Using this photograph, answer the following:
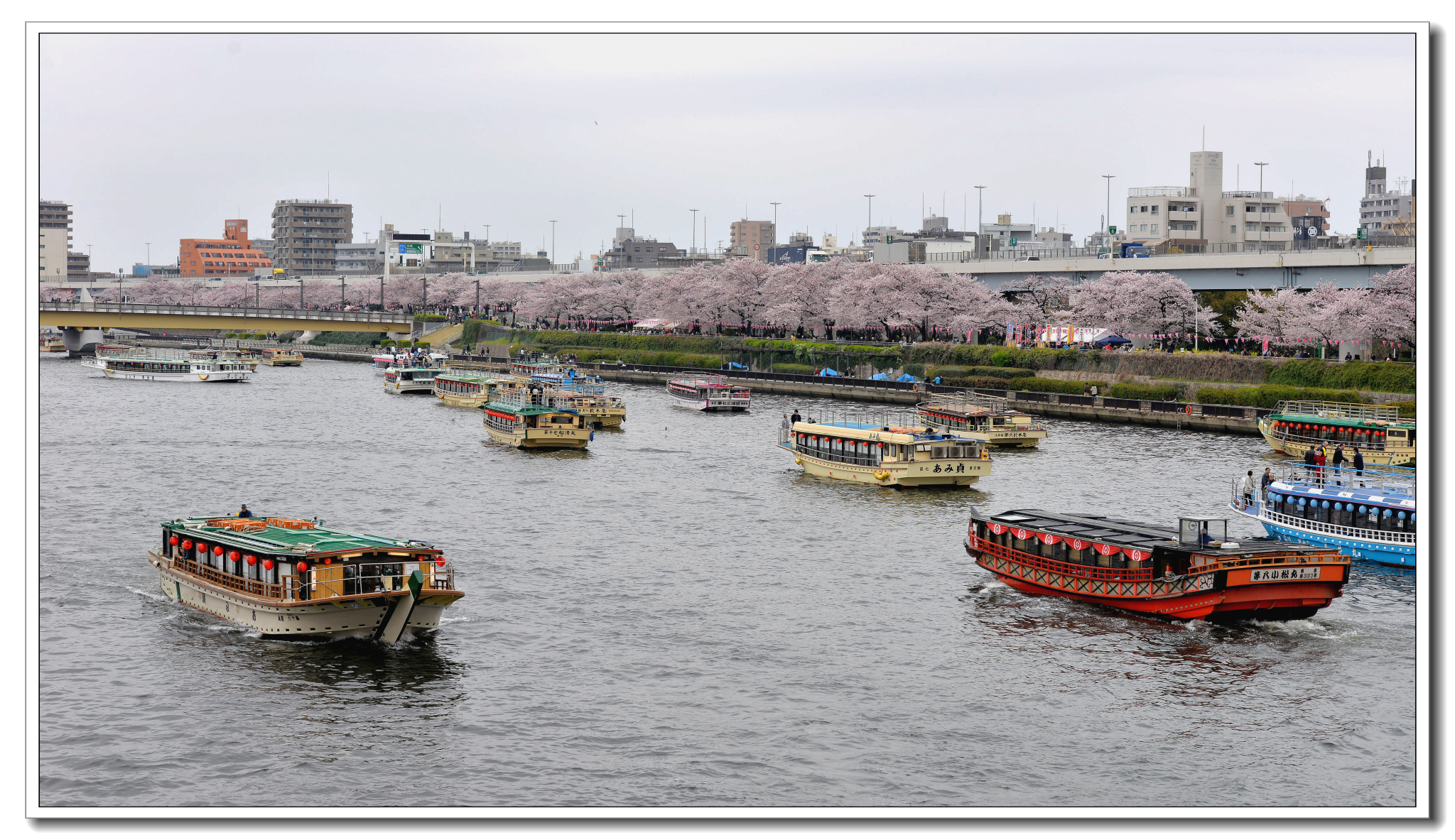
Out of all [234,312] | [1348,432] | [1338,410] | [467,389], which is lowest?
[1348,432]

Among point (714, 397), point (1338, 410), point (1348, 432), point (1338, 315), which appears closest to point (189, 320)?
point (714, 397)

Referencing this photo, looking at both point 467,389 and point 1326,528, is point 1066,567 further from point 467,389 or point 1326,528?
point 467,389

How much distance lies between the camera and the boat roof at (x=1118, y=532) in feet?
113

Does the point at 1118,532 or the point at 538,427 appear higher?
the point at 538,427

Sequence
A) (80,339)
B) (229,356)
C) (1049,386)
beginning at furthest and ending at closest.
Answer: (80,339) < (229,356) < (1049,386)

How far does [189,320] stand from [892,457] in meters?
120

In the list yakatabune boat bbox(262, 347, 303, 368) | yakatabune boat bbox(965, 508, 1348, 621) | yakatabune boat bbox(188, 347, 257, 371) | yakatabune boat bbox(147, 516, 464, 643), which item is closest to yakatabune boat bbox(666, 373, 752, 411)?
yakatabune boat bbox(188, 347, 257, 371)

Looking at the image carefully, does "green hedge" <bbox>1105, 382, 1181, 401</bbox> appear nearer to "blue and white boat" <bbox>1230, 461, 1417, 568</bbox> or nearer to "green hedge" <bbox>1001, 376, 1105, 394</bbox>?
"green hedge" <bbox>1001, 376, 1105, 394</bbox>

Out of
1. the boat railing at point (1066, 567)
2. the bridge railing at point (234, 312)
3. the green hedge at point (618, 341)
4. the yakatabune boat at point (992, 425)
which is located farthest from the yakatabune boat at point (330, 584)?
the bridge railing at point (234, 312)

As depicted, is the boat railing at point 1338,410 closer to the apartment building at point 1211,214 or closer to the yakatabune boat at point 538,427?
the yakatabune boat at point 538,427

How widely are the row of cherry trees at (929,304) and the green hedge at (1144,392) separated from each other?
10.6 meters

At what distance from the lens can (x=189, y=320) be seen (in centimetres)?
15638

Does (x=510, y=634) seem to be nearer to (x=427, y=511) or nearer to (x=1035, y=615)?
(x=1035, y=615)
